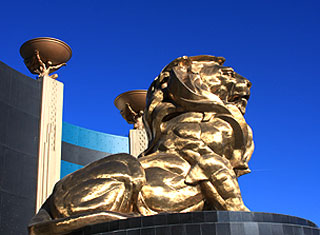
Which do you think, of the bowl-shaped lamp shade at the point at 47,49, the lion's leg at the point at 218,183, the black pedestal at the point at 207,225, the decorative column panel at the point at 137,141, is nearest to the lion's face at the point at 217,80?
the lion's leg at the point at 218,183

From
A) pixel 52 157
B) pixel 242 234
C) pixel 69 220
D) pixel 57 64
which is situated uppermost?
pixel 57 64

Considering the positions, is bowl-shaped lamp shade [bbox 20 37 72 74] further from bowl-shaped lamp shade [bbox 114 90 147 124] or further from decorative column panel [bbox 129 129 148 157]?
decorative column panel [bbox 129 129 148 157]

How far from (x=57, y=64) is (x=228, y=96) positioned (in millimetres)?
10172

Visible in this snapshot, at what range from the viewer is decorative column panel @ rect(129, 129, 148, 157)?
57.6 ft

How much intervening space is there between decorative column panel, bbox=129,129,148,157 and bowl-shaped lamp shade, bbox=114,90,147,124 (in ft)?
6.19

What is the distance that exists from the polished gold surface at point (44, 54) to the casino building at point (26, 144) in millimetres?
670

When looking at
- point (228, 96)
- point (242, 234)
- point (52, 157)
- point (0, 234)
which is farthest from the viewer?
point (52, 157)

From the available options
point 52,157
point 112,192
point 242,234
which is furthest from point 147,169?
point 52,157

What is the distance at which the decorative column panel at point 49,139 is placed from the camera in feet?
40.1

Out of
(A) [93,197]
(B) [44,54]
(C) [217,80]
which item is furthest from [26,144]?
(A) [93,197]

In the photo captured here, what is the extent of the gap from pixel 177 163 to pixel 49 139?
906cm

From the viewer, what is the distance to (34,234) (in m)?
4.15

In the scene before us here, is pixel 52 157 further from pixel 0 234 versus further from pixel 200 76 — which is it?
→ pixel 200 76

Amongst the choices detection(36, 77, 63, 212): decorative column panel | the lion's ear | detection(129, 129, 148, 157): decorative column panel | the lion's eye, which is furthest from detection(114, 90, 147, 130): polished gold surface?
the lion's eye
